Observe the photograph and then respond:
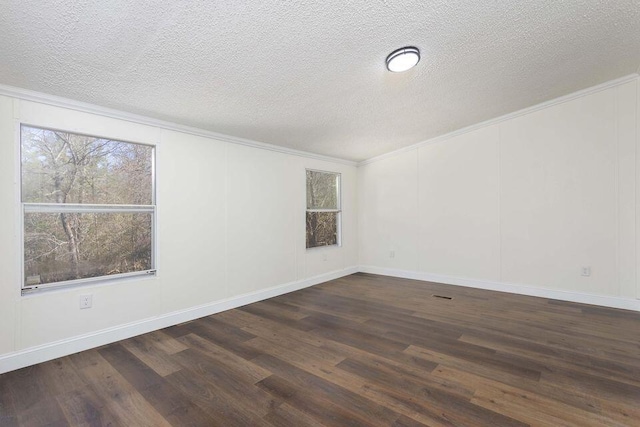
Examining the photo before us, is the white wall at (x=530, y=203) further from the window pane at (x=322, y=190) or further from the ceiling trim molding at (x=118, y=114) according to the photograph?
the ceiling trim molding at (x=118, y=114)

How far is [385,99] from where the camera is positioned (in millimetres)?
3340

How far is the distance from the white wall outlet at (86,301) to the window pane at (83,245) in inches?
7.6

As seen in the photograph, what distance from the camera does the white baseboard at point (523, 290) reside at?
358cm

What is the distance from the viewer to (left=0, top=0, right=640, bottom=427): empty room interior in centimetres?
188

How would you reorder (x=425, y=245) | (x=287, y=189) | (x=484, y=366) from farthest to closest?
(x=425, y=245) < (x=287, y=189) < (x=484, y=366)

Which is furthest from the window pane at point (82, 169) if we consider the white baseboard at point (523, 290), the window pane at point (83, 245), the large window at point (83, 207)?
the white baseboard at point (523, 290)

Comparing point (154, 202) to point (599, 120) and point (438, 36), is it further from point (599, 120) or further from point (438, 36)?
point (599, 120)

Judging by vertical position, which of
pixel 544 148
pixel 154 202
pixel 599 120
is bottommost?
pixel 154 202

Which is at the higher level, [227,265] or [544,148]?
[544,148]

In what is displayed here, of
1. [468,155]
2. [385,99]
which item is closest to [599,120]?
[468,155]

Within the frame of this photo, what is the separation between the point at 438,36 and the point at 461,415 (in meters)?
2.67

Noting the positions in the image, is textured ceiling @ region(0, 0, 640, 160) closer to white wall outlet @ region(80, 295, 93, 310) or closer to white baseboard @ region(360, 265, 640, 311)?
white wall outlet @ region(80, 295, 93, 310)

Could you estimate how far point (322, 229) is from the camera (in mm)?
5383

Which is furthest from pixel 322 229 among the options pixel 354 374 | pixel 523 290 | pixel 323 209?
pixel 354 374
